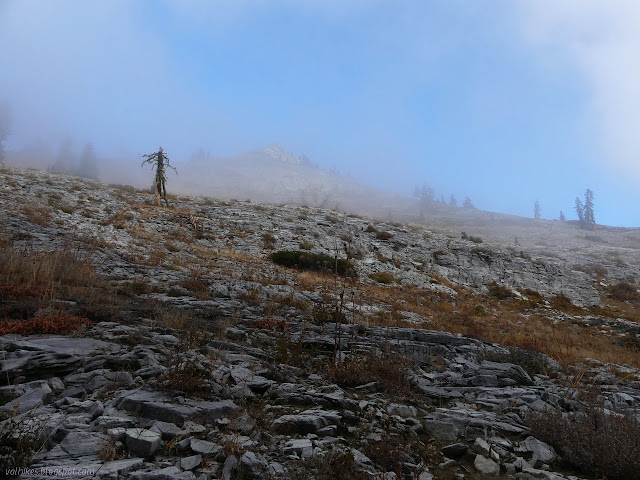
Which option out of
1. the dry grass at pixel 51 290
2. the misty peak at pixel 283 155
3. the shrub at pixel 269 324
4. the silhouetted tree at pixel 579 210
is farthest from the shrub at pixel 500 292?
the misty peak at pixel 283 155

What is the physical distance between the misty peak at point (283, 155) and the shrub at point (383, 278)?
491 ft

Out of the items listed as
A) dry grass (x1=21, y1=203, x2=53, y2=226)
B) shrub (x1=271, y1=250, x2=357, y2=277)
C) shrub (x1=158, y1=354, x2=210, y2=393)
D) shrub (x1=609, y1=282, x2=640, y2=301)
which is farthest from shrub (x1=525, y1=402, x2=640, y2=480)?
shrub (x1=609, y1=282, x2=640, y2=301)

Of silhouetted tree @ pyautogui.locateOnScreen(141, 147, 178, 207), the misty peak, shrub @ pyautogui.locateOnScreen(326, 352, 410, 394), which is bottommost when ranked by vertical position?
shrub @ pyautogui.locateOnScreen(326, 352, 410, 394)

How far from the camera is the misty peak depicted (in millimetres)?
171875

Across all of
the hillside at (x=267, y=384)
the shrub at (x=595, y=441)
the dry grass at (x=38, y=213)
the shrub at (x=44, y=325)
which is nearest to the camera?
the hillside at (x=267, y=384)

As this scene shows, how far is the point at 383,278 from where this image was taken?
77.0 feet

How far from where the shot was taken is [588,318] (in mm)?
21484

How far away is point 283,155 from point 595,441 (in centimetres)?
18198

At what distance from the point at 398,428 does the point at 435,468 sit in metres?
0.77

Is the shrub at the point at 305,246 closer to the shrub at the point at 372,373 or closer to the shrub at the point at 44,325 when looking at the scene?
the shrub at the point at 372,373

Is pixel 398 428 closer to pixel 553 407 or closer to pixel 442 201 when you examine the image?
pixel 553 407

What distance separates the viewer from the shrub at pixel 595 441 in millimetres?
3791

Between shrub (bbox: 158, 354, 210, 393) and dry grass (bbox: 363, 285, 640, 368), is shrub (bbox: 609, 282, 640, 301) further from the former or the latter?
shrub (bbox: 158, 354, 210, 393)

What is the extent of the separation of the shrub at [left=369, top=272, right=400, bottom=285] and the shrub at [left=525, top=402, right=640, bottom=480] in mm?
18316
